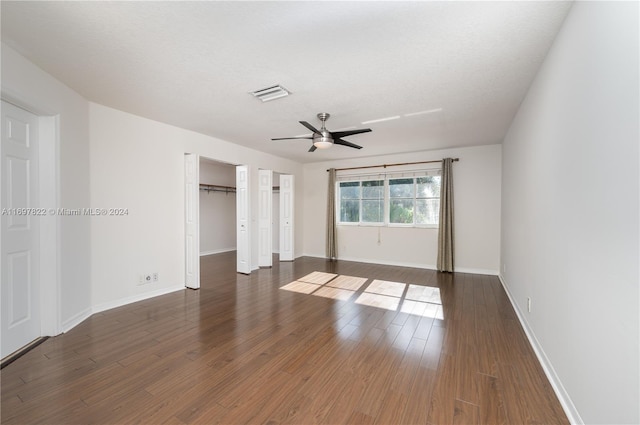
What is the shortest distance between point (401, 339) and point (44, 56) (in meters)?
4.21

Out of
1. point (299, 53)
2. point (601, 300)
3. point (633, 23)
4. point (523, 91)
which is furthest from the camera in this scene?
point (523, 91)

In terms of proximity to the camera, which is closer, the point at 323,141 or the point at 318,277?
the point at 323,141

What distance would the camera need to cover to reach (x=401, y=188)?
632 cm

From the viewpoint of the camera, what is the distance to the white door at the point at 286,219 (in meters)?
Answer: 6.83

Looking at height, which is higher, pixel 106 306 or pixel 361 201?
pixel 361 201

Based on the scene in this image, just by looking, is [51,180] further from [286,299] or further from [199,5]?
[286,299]

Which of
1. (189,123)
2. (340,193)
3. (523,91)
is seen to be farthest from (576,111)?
(340,193)

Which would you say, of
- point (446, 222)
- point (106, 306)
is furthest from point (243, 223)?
point (446, 222)

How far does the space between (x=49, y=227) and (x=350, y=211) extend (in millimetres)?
5567

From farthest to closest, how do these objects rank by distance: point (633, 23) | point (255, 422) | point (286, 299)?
point (286, 299) < point (255, 422) < point (633, 23)

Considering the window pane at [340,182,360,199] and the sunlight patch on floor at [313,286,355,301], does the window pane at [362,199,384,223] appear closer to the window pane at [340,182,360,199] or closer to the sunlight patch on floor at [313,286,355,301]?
the window pane at [340,182,360,199]

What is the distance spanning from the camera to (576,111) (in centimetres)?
168

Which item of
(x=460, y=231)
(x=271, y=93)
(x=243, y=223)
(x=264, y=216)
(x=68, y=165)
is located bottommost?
(x=460, y=231)

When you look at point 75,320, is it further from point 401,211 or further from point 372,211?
point 401,211
